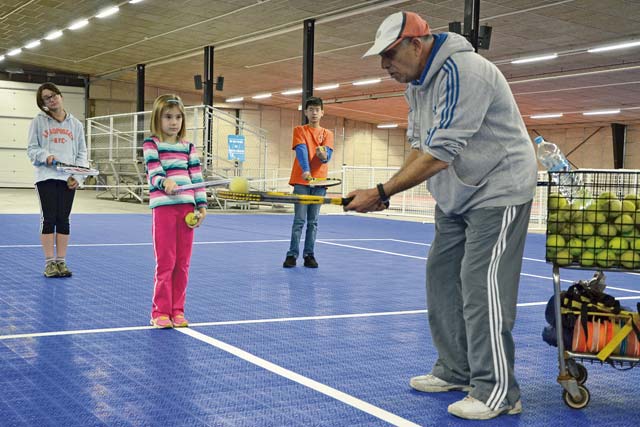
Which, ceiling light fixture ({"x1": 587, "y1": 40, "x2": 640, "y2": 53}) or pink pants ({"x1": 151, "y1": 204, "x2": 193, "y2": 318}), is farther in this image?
ceiling light fixture ({"x1": 587, "y1": 40, "x2": 640, "y2": 53})

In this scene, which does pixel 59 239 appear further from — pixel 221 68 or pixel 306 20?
pixel 221 68

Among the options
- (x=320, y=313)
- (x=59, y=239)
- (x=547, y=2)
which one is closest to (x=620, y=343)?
(x=320, y=313)

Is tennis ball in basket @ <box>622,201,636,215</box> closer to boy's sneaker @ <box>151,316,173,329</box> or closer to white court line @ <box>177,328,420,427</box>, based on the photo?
white court line @ <box>177,328,420,427</box>

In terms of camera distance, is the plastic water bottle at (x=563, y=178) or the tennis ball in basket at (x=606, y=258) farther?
the plastic water bottle at (x=563, y=178)

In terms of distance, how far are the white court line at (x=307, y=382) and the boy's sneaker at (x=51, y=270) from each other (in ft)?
7.47

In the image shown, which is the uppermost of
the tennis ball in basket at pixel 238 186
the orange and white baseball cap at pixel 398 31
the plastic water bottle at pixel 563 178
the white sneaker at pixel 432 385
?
the orange and white baseball cap at pixel 398 31

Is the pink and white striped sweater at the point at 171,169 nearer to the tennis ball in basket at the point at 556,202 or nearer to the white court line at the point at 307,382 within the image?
the white court line at the point at 307,382

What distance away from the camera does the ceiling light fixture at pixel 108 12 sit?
18203mm

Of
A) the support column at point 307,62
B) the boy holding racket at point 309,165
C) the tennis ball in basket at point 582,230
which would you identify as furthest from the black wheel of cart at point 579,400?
the support column at point 307,62

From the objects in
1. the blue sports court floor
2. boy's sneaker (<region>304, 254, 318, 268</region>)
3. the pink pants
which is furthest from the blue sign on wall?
the pink pants

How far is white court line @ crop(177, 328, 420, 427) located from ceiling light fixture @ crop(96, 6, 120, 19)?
15.9m

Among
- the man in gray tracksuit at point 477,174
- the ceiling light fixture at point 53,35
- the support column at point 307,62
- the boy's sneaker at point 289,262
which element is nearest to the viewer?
the man in gray tracksuit at point 477,174

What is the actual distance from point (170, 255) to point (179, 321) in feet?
1.37

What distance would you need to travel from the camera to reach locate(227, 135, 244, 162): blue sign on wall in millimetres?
18266
